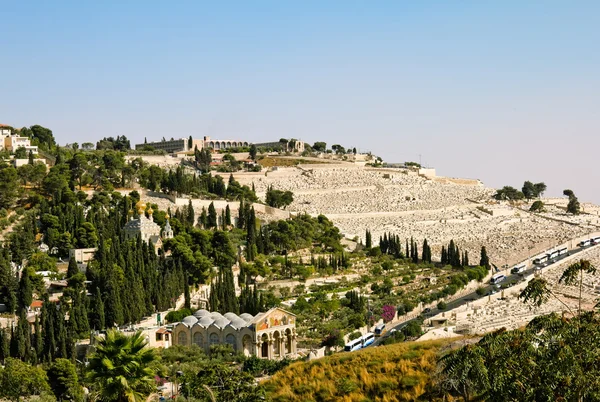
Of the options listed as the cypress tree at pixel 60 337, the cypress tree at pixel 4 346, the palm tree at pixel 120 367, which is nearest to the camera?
the palm tree at pixel 120 367

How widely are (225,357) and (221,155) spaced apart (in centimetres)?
7399

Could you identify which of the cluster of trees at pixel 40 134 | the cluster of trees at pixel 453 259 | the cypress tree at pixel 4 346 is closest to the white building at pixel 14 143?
the cluster of trees at pixel 40 134

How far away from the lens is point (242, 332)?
1414 inches

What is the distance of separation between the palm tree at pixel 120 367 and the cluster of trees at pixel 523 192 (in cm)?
8509

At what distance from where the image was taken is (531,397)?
1451 centimetres

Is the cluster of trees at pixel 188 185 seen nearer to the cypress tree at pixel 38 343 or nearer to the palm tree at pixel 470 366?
the cypress tree at pixel 38 343

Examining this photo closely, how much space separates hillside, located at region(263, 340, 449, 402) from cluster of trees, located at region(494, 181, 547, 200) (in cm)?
7539

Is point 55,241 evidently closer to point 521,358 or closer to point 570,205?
point 521,358

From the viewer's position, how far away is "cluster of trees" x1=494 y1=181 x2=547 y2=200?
3829 inches

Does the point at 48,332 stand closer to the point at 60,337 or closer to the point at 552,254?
the point at 60,337

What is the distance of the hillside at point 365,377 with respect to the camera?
69.5 feet

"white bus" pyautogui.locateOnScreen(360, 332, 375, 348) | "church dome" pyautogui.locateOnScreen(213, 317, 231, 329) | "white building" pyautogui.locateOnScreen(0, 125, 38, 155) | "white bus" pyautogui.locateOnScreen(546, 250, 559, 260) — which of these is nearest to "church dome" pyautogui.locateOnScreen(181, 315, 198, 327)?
"church dome" pyautogui.locateOnScreen(213, 317, 231, 329)

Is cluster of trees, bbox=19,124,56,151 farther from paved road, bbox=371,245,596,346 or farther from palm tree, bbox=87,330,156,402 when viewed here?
palm tree, bbox=87,330,156,402

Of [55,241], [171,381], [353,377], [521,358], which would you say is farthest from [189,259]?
[521,358]
